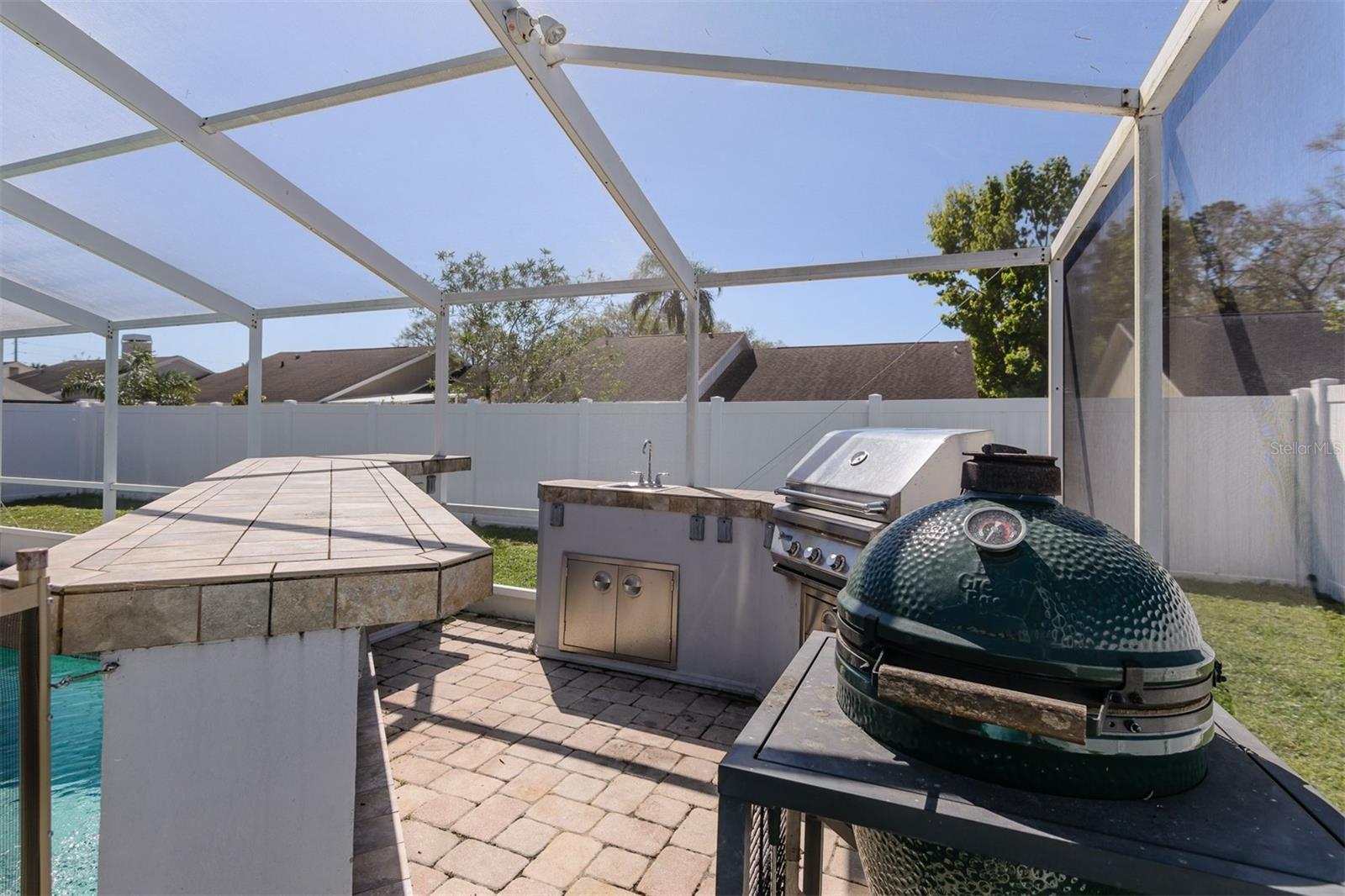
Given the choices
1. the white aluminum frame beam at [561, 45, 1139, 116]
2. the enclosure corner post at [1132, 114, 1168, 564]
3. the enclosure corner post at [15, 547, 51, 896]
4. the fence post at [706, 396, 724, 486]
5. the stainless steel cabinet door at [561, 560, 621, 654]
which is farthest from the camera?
the fence post at [706, 396, 724, 486]

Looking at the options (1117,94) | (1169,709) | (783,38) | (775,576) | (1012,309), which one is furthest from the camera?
(1012,309)

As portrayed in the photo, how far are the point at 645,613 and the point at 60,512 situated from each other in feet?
41.3

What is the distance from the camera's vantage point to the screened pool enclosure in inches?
63.8

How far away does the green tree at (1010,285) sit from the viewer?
11.8m

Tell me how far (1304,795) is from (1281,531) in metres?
1.01

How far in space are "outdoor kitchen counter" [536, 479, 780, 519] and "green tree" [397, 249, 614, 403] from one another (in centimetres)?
885

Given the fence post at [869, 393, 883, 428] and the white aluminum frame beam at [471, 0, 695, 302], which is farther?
the fence post at [869, 393, 883, 428]

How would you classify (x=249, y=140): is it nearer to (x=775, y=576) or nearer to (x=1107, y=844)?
(x=775, y=576)

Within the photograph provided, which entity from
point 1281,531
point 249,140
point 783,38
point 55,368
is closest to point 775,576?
point 1281,531

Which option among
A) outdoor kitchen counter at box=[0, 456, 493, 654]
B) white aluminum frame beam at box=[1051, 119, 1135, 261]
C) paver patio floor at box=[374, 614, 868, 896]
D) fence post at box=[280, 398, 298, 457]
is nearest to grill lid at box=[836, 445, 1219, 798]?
outdoor kitchen counter at box=[0, 456, 493, 654]

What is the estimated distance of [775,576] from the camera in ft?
13.4

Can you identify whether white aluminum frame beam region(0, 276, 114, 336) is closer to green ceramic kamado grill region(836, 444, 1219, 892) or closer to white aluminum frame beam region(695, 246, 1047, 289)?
white aluminum frame beam region(695, 246, 1047, 289)

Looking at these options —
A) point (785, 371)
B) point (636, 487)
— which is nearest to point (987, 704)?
point (636, 487)

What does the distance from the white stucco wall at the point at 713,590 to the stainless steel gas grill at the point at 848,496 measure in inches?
20.5
